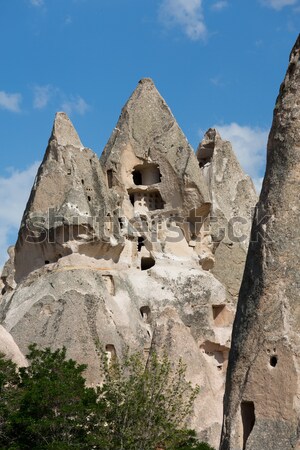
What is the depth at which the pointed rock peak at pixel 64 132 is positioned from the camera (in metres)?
25.9

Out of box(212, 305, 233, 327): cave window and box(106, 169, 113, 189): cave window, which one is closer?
box(212, 305, 233, 327): cave window

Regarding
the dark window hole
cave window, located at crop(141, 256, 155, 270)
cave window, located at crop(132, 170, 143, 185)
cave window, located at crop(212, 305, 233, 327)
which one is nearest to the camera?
cave window, located at crop(212, 305, 233, 327)

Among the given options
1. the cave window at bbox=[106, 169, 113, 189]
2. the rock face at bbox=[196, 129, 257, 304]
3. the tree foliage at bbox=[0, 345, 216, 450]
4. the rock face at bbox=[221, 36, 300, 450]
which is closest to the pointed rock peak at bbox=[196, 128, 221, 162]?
the rock face at bbox=[196, 129, 257, 304]

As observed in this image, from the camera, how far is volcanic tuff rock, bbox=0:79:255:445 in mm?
22578

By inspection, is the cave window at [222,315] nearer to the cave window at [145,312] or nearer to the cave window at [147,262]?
the cave window at [145,312]

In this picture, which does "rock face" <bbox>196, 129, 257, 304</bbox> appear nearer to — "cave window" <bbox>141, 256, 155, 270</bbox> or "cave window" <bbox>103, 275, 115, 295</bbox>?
"cave window" <bbox>141, 256, 155, 270</bbox>

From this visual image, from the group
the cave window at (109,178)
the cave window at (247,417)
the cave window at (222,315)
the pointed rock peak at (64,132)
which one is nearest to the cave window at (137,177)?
the cave window at (109,178)

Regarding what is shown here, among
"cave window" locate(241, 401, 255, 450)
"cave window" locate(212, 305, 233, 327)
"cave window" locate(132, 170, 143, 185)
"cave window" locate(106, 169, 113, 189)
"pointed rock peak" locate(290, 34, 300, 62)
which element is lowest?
"cave window" locate(241, 401, 255, 450)

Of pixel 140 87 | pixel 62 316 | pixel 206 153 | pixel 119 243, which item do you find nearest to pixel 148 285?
pixel 119 243

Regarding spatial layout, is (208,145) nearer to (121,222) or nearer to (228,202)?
(228,202)

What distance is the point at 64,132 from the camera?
26.1 meters

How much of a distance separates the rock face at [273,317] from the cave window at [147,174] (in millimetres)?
14219

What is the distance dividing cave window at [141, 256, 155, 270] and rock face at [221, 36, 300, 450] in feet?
43.3

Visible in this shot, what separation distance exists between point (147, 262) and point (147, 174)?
2.55 metres
